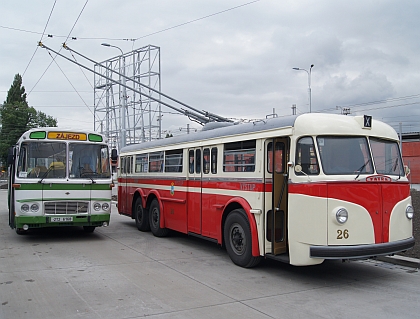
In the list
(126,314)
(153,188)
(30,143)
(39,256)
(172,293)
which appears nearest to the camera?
(126,314)

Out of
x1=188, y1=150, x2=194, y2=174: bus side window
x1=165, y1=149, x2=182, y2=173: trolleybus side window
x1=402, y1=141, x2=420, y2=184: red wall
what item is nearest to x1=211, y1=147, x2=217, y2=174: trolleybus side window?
x1=188, y1=150, x2=194, y2=174: bus side window

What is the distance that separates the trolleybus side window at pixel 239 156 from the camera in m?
8.27

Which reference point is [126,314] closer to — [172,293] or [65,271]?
[172,293]

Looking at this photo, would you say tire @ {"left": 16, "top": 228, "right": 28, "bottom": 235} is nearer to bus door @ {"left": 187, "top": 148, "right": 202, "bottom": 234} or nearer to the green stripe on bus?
the green stripe on bus

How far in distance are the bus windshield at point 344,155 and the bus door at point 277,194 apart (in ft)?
2.59

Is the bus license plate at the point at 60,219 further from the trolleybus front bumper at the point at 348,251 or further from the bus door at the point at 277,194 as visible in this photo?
the trolleybus front bumper at the point at 348,251

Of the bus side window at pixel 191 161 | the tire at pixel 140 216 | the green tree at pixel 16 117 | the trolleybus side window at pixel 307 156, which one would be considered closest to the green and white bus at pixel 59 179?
the tire at pixel 140 216

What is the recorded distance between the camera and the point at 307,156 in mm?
7188

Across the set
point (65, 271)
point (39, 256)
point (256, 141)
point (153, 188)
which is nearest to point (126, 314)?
point (65, 271)

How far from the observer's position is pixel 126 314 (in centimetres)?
573

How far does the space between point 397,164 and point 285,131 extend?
2209mm

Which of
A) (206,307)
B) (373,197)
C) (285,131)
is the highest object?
(285,131)

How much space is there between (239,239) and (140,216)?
562 cm

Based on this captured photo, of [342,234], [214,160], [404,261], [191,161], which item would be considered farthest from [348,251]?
[191,161]
